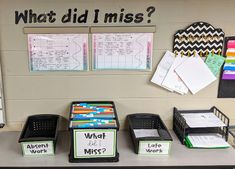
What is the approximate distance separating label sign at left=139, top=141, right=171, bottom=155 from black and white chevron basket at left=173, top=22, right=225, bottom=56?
1.77 feet

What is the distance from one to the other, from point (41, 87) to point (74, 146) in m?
0.47

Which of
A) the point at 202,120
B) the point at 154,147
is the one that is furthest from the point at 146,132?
the point at 202,120

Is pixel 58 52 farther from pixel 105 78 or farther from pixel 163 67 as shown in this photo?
pixel 163 67

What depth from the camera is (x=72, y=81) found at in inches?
60.7

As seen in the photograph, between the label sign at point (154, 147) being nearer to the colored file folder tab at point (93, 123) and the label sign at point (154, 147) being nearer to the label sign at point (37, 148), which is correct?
the colored file folder tab at point (93, 123)

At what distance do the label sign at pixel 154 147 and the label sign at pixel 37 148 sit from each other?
0.46m

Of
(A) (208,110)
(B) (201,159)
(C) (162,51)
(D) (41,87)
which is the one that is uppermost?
(C) (162,51)

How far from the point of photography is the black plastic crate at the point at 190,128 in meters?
1.45

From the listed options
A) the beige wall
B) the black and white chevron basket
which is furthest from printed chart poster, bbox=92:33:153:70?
the black and white chevron basket

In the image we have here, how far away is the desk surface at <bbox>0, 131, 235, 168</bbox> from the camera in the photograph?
125 centimetres

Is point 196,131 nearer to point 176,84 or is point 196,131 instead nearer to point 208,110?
point 208,110

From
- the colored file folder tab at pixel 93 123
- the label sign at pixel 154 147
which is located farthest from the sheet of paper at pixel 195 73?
the colored file folder tab at pixel 93 123

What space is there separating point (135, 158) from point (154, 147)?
0.11 m

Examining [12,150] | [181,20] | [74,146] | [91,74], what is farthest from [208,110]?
[12,150]
